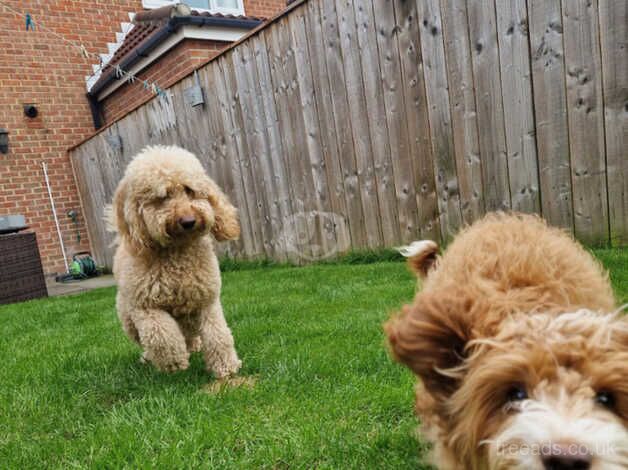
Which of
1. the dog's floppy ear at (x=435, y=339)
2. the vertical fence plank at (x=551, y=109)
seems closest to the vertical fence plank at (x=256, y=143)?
the vertical fence plank at (x=551, y=109)

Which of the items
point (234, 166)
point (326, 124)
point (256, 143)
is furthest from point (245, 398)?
point (234, 166)

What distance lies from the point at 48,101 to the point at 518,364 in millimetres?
10899

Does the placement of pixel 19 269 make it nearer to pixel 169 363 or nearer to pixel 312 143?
pixel 312 143

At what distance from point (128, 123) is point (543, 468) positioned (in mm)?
8628

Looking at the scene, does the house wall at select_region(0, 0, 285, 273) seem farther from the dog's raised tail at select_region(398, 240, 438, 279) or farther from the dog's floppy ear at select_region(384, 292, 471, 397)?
the dog's floppy ear at select_region(384, 292, 471, 397)

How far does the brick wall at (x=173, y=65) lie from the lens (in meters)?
8.27

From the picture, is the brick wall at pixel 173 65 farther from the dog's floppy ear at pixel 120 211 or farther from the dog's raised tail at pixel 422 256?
the dog's raised tail at pixel 422 256

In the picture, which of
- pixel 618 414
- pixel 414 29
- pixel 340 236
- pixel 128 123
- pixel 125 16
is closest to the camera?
pixel 618 414

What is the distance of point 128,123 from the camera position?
8.59 meters

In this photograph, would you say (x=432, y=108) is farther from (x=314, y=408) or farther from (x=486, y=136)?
(x=314, y=408)

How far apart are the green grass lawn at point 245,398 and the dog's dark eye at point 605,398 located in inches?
32.3

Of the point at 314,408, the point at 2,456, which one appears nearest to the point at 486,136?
the point at 314,408

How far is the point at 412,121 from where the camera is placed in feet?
15.9

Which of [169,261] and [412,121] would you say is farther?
[412,121]
